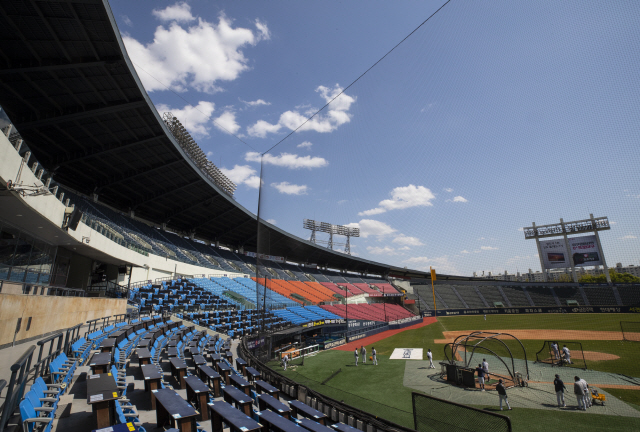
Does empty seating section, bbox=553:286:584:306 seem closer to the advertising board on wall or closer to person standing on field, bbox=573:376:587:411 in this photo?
the advertising board on wall

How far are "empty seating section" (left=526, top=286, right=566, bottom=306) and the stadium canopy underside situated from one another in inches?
1498

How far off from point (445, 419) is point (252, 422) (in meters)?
3.83

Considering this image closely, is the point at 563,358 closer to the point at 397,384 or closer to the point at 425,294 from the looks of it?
the point at 397,384

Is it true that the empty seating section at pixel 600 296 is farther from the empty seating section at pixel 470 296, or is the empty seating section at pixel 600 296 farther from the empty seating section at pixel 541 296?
the empty seating section at pixel 470 296

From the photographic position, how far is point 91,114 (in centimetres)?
1848

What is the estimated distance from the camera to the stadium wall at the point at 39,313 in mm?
8258

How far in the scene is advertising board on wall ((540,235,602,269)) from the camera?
2831 cm

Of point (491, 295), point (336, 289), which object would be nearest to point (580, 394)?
point (336, 289)

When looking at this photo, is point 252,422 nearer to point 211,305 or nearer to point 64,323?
point 64,323

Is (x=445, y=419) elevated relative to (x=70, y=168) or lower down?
lower down

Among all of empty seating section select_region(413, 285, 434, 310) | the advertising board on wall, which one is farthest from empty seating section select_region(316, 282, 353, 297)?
the advertising board on wall

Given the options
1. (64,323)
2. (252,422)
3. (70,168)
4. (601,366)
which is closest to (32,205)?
(64,323)

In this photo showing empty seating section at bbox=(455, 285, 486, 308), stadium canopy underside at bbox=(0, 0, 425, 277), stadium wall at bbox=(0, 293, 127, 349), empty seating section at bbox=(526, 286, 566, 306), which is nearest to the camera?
stadium wall at bbox=(0, 293, 127, 349)

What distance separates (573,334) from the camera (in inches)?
901
